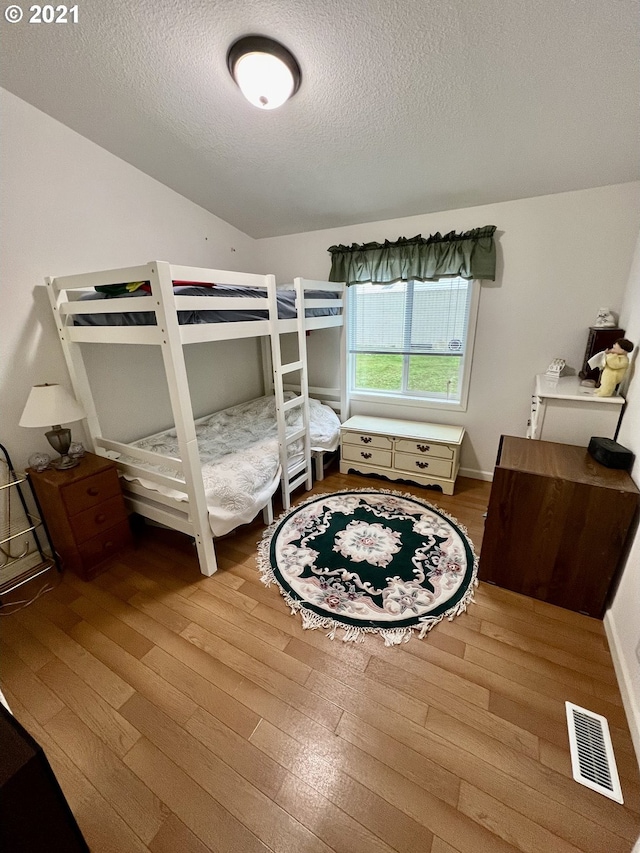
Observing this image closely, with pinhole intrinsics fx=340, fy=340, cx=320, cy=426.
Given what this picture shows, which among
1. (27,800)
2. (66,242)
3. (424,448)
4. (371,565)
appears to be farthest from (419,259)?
(27,800)

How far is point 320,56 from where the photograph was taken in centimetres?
146

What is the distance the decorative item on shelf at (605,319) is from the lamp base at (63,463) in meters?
3.34

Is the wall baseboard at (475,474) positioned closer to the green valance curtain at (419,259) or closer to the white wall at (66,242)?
the green valance curtain at (419,259)

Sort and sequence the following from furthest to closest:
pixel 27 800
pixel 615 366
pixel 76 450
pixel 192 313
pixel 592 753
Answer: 1. pixel 76 450
2. pixel 615 366
3. pixel 192 313
4. pixel 592 753
5. pixel 27 800

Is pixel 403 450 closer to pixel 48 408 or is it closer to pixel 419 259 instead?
pixel 419 259

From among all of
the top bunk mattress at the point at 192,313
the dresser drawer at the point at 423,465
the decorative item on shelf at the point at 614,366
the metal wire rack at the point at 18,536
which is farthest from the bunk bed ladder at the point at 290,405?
the decorative item on shelf at the point at 614,366

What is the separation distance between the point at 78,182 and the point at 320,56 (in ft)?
5.22

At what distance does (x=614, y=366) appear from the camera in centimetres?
183

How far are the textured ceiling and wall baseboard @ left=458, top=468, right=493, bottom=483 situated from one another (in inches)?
83.2

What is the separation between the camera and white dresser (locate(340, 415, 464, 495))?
2.74 meters

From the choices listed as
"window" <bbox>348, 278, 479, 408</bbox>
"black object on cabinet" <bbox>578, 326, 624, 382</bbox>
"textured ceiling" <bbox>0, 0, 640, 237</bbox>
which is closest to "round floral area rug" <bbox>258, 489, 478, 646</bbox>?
"window" <bbox>348, 278, 479, 408</bbox>

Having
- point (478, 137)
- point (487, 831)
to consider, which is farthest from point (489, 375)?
point (487, 831)

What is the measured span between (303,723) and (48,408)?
6.23 ft

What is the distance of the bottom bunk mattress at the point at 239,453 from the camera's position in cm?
201
